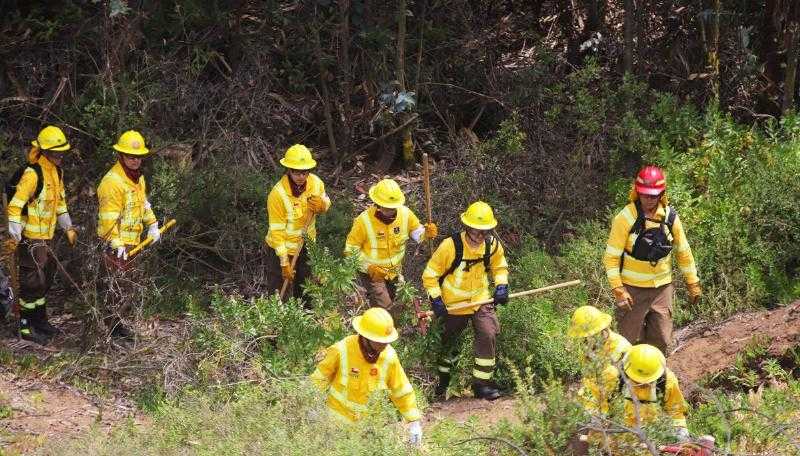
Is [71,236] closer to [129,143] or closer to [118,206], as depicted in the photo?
[118,206]

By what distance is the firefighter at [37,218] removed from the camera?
9.34 m

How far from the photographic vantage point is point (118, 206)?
939cm

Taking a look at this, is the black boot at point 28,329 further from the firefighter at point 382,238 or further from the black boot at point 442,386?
the black boot at point 442,386

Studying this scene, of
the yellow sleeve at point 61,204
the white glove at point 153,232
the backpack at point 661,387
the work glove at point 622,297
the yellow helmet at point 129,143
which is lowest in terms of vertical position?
the work glove at point 622,297

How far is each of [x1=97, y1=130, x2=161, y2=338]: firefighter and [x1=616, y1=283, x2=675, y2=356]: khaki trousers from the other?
4.12m

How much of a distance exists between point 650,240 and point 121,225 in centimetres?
451

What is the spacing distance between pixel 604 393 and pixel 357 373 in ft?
5.67

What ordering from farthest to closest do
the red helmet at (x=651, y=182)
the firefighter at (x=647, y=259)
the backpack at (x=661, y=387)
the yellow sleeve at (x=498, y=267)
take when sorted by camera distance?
the yellow sleeve at (x=498, y=267), the firefighter at (x=647, y=259), the red helmet at (x=651, y=182), the backpack at (x=661, y=387)

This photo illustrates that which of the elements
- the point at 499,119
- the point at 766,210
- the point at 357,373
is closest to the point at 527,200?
the point at 499,119

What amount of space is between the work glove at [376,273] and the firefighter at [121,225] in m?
2.01

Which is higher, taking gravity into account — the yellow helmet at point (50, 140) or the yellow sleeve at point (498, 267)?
the yellow helmet at point (50, 140)

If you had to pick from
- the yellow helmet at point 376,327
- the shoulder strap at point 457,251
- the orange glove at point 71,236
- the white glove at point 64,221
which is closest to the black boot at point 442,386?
the shoulder strap at point 457,251

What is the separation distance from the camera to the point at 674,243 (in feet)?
27.6

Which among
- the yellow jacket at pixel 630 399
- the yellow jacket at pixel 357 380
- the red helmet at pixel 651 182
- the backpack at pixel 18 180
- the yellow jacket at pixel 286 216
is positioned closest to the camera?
the yellow jacket at pixel 630 399
